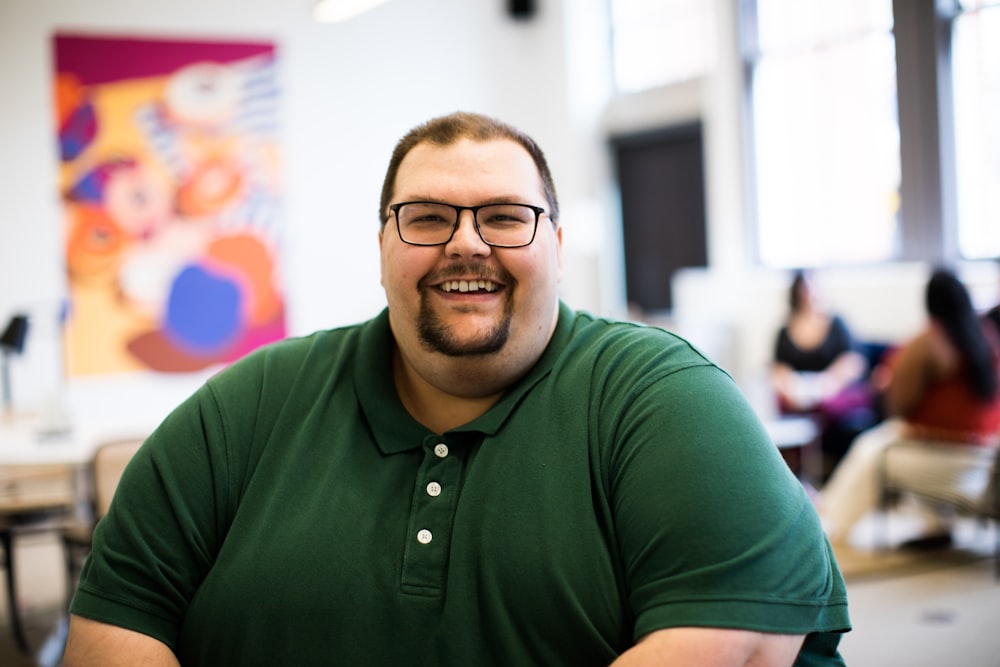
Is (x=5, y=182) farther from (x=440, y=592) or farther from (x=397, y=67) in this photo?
(x=440, y=592)

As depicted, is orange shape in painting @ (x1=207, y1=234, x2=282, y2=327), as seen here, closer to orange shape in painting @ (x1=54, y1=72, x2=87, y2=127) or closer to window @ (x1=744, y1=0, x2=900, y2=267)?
orange shape in painting @ (x1=54, y1=72, x2=87, y2=127)

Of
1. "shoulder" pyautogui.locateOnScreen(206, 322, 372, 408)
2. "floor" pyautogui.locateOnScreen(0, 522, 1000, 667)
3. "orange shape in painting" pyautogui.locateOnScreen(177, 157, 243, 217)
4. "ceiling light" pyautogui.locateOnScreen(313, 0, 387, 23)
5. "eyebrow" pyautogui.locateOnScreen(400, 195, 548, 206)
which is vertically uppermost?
"ceiling light" pyautogui.locateOnScreen(313, 0, 387, 23)

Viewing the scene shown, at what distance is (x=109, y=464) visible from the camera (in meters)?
2.83

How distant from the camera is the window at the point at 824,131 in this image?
6.97 m

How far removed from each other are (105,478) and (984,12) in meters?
6.03

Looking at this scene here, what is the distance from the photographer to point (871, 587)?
13.7ft

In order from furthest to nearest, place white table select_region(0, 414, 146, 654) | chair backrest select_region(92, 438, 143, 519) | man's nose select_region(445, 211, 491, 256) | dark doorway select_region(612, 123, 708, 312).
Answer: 1. dark doorway select_region(612, 123, 708, 312)
2. white table select_region(0, 414, 146, 654)
3. chair backrest select_region(92, 438, 143, 519)
4. man's nose select_region(445, 211, 491, 256)

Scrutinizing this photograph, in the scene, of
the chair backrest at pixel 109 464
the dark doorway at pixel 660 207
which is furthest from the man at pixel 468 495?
the dark doorway at pixel 660 207

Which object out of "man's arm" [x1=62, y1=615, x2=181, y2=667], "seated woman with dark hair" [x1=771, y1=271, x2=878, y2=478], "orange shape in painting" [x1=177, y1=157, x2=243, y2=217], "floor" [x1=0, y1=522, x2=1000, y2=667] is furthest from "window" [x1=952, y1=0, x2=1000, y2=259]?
"man's arm" [x1=62, y1=615, x2=181, y2=667]

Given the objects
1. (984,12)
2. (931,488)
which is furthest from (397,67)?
(931,488)

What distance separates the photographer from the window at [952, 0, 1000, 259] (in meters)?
6.34

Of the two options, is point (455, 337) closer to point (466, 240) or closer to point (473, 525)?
point (466, 240)

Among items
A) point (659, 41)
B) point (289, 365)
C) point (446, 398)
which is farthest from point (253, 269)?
point (446, 398)

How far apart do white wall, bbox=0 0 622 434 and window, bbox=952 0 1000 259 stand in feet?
10.7
